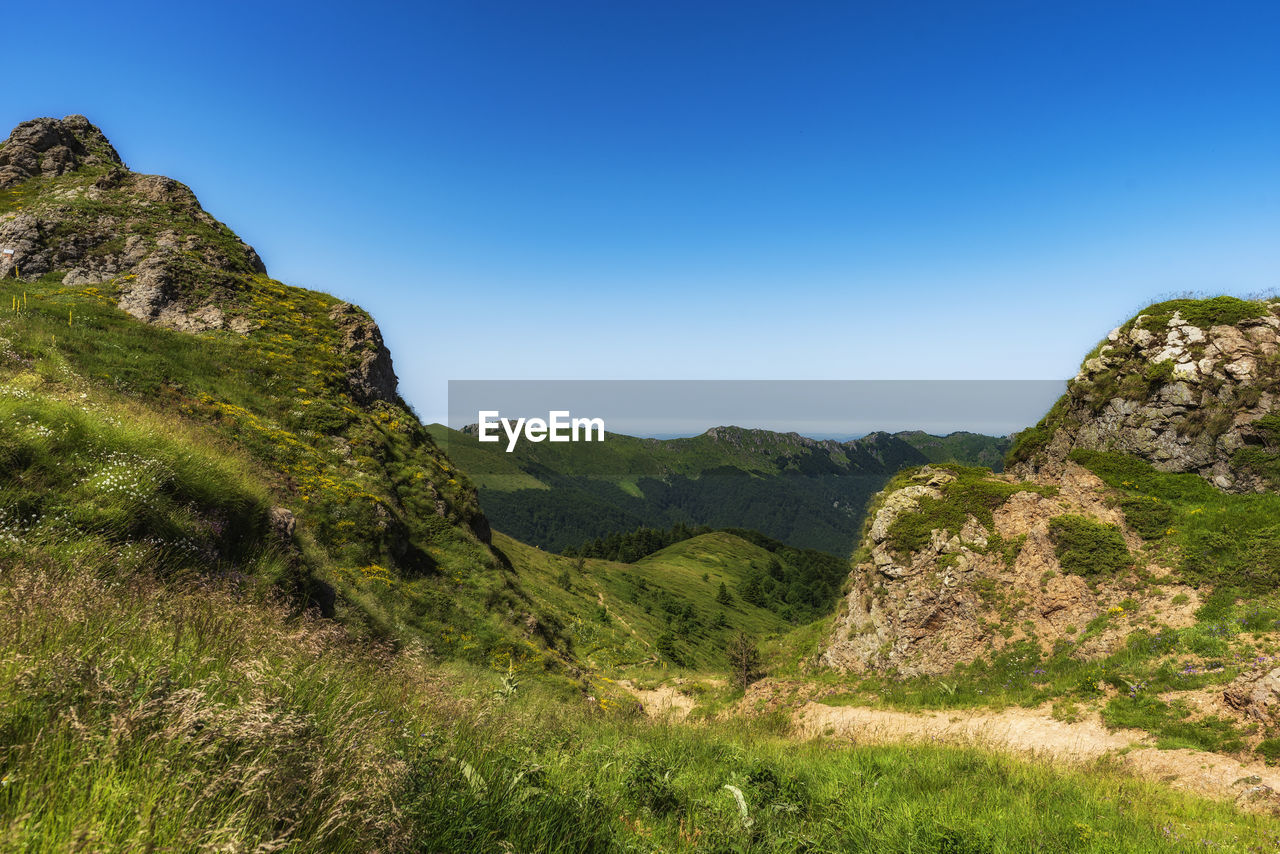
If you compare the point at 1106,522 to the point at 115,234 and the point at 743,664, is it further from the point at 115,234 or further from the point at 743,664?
the point at 115,234

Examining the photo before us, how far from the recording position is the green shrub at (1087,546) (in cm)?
1903

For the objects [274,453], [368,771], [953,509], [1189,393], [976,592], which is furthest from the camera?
[953,509]

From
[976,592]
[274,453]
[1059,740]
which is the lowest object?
[1059,740]

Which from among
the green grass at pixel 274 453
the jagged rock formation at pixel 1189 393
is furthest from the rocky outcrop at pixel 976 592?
the green grass at pixel 274 453

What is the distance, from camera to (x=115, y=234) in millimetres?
28641

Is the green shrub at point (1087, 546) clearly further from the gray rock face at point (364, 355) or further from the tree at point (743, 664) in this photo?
the gray rock face at point (364, 355)

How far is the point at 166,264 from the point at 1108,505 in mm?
46023

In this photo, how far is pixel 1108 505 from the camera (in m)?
20.7

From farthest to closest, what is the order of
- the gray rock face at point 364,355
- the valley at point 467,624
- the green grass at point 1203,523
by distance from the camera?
the gray rock face at point 364,355
the green grass at point 1203,523
the valley at point 467,624

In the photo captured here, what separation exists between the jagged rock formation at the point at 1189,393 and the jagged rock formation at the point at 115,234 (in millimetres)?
42087

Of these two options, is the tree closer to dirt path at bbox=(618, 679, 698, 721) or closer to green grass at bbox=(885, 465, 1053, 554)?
dirt path at bbox=(618, 679, 698, 721)

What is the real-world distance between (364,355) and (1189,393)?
39729mm

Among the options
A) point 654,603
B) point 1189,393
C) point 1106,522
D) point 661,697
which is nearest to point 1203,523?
point 1106,522

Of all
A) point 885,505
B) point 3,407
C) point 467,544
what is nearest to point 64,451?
point 3,407
